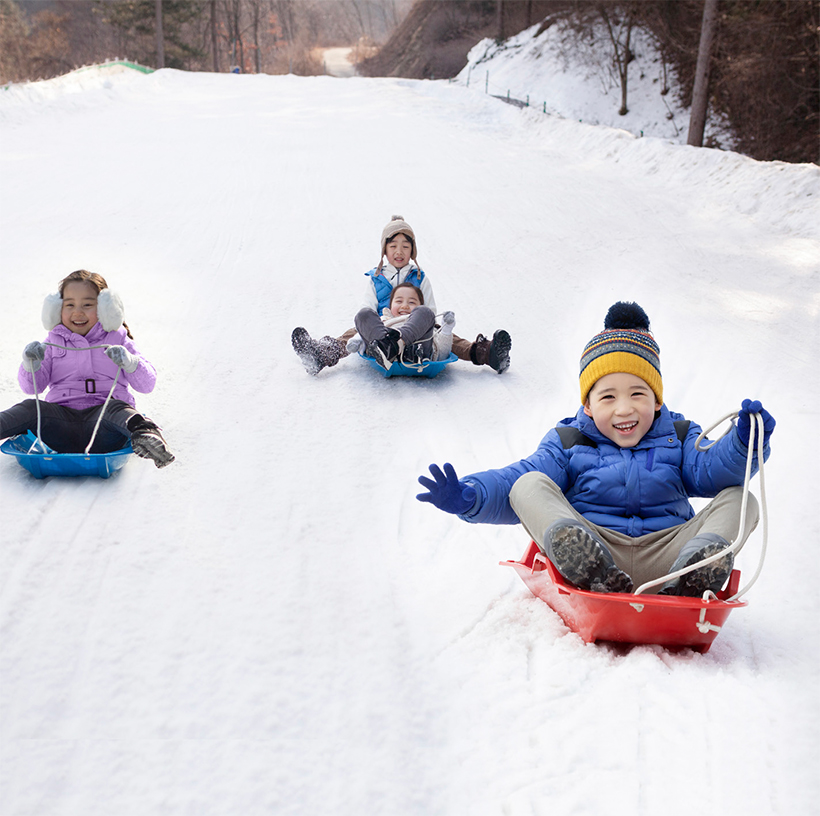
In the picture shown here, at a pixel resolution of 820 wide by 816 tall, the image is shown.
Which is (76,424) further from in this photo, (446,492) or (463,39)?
(463,39)

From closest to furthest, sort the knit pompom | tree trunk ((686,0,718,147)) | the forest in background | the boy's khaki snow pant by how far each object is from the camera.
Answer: the boy's khaki snow pant, the knit pompom, tree trunk ((686,0,718,147)), the forest in background

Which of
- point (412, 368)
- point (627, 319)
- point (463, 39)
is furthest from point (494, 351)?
point (463, 39)

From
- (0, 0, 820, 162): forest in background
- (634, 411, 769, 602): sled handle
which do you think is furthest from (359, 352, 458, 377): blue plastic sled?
(0, 0, 820, 162): forest in background

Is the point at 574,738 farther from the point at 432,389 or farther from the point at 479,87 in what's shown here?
the point at 479,87

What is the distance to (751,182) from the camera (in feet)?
30.8

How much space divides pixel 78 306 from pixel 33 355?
11.7 inches

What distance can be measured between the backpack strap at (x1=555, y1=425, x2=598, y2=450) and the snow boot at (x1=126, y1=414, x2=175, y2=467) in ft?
5.62

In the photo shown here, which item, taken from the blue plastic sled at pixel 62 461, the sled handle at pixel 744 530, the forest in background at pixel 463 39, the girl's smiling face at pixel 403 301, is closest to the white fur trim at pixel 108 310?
the blue plastic sled at pixel 62 461

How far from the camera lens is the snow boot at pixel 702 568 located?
77.6 inches

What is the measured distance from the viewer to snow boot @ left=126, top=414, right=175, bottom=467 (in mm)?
3219

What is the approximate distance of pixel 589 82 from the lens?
23.5 meters

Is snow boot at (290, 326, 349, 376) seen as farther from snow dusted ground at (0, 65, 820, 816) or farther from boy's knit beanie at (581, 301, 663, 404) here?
boy's knit beanie at (581, 301, 663, 404)

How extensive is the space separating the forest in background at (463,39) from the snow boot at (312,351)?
36.4ft

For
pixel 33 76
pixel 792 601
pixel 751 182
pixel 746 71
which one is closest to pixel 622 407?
pixel 792 601
